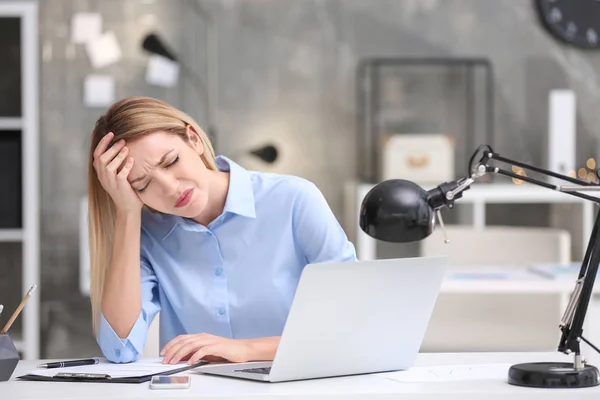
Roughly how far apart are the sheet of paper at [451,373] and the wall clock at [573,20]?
10.4 ft

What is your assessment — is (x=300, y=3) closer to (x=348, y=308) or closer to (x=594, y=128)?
(x=594, y=128)

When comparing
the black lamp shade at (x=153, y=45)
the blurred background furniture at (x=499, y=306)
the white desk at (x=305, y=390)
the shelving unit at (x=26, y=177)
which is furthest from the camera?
the black lamp shade at (x=153, y=45)

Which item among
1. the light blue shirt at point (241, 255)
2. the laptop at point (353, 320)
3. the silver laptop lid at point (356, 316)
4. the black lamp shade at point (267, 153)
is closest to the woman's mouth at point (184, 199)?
the light blue shirt at point (241, 255)

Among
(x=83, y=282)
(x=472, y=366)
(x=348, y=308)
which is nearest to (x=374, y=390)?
(x=348, y=308)

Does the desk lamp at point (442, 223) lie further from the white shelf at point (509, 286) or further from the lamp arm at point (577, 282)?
the white shelf at point (509, 286)

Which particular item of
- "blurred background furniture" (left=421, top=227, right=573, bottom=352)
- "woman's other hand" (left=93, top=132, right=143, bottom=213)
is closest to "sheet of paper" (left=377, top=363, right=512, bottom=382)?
"woman's other hand" (left=93, top=132, right=143, bottom=213)

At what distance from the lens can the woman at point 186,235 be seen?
174cm

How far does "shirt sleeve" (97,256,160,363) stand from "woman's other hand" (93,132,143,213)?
0.58 ft

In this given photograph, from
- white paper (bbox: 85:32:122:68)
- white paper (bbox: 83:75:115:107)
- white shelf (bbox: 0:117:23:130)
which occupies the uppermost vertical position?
white paper (bbox: 85:32:122:68)

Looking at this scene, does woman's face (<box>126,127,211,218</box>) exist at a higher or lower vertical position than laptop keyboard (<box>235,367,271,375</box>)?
higher

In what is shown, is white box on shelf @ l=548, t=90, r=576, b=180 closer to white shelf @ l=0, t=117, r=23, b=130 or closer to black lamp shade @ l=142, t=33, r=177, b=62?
black lamp shade @ l=142, t=33, r=177, b=62

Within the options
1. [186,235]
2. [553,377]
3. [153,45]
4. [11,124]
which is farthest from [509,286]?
[11,124]

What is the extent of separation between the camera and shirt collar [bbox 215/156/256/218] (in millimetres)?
1844

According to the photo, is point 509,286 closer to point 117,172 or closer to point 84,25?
point 117,172
